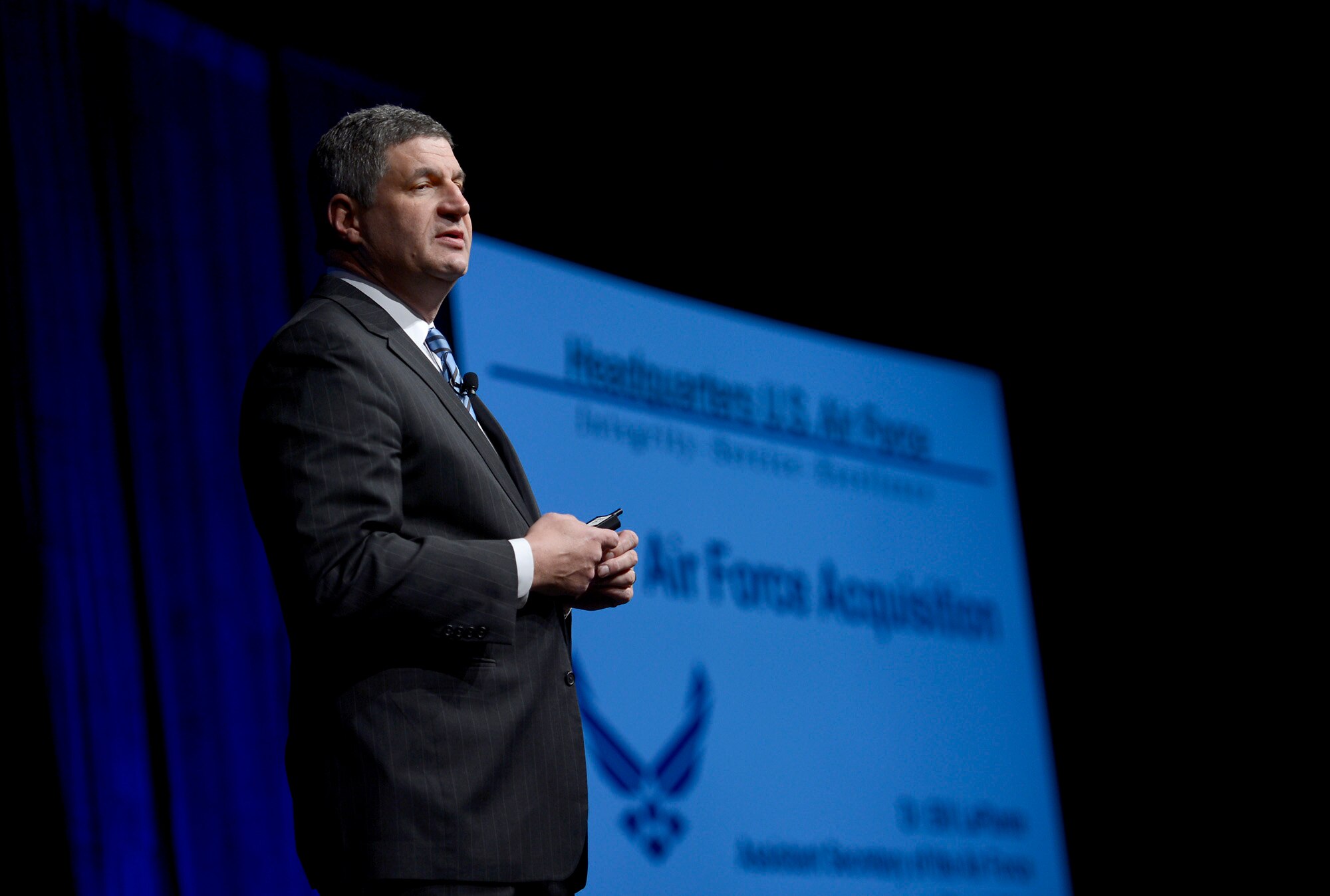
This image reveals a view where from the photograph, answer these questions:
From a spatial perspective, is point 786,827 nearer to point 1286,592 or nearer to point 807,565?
point 807,565

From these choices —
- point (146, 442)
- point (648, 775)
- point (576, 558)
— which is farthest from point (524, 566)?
point (648, 775)

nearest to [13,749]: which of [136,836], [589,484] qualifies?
[136,836]

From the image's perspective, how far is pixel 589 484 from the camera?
11.4 ft

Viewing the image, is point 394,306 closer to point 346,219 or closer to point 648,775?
point 346,219

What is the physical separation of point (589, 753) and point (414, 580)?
1872 mm

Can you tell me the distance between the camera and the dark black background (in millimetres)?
3908

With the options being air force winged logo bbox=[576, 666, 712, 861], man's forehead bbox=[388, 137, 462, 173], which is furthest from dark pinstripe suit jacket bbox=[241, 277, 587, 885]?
air force winged logo bbox=[576, 666, 712, 861]

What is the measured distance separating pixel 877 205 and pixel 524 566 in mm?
3585

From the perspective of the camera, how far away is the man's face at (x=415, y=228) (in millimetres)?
1723

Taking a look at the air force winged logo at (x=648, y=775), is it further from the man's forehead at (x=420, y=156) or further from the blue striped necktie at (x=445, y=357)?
the man's forehead at (x=420, y=156)

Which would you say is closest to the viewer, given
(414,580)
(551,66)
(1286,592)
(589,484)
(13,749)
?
(414,580)

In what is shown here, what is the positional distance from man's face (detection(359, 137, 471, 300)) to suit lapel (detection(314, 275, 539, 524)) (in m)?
0.06

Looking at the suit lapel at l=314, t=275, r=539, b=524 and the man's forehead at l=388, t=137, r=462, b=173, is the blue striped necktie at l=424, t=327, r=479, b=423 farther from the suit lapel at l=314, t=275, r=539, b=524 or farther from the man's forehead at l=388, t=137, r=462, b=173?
the man's forehead at l=388, t=137, r=462, b=173

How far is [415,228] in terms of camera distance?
5.66ft
